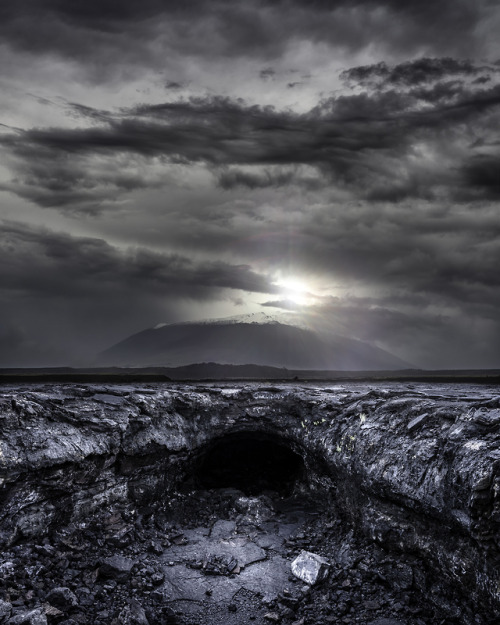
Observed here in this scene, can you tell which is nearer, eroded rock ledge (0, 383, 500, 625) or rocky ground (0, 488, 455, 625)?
eroded rock ledge (0, 383, 500, 625)

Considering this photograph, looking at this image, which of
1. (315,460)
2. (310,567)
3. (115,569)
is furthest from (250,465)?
(115,569)

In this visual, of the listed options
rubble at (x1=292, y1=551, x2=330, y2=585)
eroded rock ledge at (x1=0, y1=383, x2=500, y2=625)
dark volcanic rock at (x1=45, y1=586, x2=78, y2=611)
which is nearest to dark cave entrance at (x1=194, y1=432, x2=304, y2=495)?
eroded rock ledge at (x1=0, y1=383, x2=500, y2=625)

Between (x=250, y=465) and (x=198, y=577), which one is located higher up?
(x=250, y=465)

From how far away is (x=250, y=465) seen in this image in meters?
15.2

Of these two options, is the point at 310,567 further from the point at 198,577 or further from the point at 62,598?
the point at 62,598

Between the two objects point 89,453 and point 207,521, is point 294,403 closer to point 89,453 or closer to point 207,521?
point 207,521

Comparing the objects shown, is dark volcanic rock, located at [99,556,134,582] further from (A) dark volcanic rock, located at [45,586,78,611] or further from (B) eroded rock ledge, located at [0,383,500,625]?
(B) eroded rock ledge, located at [0,383,500,625]

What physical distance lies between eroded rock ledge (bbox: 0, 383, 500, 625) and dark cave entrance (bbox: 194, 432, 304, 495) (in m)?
0.19

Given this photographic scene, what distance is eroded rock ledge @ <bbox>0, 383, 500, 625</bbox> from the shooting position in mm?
6234

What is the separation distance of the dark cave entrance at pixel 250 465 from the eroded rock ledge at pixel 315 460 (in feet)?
0.63

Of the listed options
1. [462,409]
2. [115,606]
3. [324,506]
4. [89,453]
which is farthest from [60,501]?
[462,409]

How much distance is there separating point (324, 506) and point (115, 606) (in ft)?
18.5

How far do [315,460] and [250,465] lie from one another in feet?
13.3

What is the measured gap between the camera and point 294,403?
13383mm
